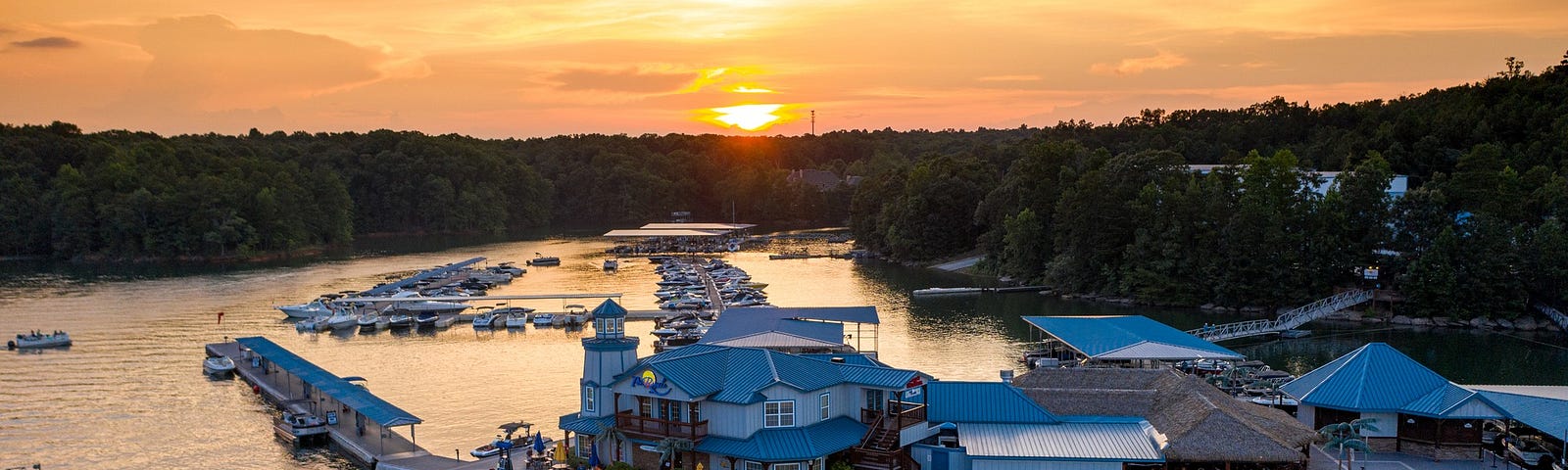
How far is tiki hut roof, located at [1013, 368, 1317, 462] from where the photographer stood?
81.9ft

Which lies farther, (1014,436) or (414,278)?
(414,278)

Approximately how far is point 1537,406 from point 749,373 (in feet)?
65.8

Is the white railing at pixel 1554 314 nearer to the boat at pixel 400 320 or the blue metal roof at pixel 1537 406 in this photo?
the blue metal roof at pixel 1537 406

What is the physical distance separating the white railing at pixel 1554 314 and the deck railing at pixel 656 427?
4642 cm

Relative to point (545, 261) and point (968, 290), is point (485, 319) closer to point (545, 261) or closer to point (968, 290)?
point (968, 290)

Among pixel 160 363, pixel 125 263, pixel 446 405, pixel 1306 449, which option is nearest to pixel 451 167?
pixel 125 263

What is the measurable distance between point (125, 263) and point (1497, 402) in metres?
99.4

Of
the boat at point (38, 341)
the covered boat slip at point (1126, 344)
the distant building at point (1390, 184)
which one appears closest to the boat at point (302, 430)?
the boat at point (38, 341)

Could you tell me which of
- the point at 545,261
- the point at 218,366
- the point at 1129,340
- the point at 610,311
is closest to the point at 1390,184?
the point at 1129,340

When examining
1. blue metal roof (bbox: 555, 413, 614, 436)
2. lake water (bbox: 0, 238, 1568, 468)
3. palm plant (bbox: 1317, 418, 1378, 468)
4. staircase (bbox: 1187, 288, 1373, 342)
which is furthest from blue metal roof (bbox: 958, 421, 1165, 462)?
staircase (bbox: 1187, 288, 1373, 342)

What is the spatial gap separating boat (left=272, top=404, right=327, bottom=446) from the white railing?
53421 millimetres

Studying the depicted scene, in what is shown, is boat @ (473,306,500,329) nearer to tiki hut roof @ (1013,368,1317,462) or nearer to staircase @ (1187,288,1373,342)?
tiki hut roof @ (1013,368,1317,462)

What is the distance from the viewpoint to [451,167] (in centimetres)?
14375

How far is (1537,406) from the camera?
28500mm
